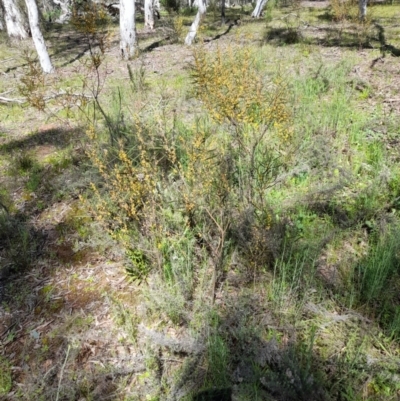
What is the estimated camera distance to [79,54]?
11406 mm

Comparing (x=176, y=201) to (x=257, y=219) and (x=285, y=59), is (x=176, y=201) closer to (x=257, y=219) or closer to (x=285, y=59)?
(x=257, y=219)

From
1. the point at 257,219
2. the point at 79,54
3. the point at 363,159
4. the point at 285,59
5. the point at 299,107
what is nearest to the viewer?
the point at 257,219

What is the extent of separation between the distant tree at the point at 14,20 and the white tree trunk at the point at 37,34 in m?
7.11

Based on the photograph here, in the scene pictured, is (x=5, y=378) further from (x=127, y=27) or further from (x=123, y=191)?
(x=127, y=27)

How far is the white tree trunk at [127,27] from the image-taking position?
9344 mm

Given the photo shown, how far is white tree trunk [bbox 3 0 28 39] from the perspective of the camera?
13.9 meters

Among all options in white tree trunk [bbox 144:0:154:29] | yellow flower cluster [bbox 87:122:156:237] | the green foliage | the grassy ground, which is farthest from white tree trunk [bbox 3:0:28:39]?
the green foliage

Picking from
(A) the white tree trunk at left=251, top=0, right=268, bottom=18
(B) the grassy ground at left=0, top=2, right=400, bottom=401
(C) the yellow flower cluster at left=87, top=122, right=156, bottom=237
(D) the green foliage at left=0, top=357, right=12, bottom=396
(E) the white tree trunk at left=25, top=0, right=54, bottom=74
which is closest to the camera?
(B) the grassy ground at left=0, top=2, right=400, bottom=401

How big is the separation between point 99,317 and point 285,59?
792cm

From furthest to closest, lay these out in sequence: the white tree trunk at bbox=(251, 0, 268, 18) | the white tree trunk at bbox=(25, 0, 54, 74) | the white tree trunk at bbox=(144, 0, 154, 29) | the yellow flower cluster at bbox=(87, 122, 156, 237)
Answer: the white tree trunk at bbox=(251, 0, 268, 18)
the white tree trunk at bbox=(144, 0, 154, 29)
the white tree trunk at bbox=(25, 0, 54, 74)
the yellow flower cluster at bbox=(87, 122, 156, 237)

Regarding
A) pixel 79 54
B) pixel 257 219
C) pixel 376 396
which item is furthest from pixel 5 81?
pixel 376 396

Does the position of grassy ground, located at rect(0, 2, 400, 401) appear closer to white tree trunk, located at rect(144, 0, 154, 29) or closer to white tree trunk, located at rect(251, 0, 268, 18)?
white tree trunk, located at rect(144, 0, 154, 29)

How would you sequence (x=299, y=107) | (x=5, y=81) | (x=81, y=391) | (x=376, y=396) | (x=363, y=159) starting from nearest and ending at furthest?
(x=376, y=396) → (x=81, y=391) → (x=363, y=159) → (x=299, y=107) → (x=5, y=81)

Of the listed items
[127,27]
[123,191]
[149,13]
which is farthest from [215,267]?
[149,13]
